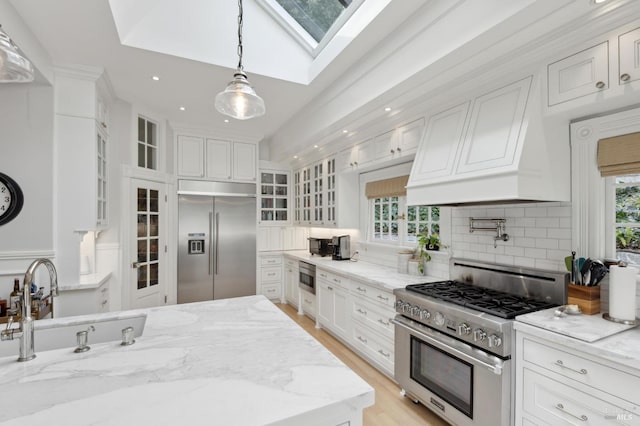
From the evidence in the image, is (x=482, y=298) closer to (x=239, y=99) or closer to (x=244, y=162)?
(x=239, y=99)

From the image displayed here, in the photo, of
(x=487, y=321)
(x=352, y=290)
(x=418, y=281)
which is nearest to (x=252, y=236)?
(x=352, y=290)

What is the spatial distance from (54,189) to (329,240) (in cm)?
307

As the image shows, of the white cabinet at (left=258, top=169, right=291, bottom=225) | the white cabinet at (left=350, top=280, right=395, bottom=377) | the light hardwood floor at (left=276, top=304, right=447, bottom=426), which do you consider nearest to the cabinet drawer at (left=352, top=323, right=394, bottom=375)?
the white cabinet at (left=350, top=280, right=395, bottom=377)

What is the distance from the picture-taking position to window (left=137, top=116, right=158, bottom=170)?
3930mm

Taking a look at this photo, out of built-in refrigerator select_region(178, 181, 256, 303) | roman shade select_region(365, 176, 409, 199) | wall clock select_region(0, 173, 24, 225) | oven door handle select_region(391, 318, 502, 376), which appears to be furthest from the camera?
built-in refrigerator select_region(178, 181, 256, 303)

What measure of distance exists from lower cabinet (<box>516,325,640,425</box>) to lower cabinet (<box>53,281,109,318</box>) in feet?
11.2

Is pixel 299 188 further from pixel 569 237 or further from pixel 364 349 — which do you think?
pixel 569 237

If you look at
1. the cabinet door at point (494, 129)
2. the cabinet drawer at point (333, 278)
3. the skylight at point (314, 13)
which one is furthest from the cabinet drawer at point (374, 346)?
→ the skylight at point (314, 13)

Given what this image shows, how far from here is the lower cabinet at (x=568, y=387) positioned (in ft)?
4.21

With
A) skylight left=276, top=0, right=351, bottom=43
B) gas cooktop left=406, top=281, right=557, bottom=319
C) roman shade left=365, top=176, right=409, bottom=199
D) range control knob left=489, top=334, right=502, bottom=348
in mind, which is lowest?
range control knob left=489, top=334, right=502, bottom=348

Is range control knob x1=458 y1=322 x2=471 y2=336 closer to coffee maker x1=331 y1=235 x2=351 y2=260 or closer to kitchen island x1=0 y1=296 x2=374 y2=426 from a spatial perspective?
kitchen island x1=0 y1=296 x2=374 y2=426

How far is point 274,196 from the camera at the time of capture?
532 centimetres

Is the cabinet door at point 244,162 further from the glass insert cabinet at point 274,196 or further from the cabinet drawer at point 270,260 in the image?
the cabinet drawer at point 270,260

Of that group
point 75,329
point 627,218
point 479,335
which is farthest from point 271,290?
point 627,218
